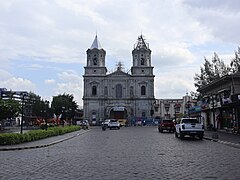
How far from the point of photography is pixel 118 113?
85188 millimetres

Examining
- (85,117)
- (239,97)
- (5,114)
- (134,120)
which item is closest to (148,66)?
(134,120)

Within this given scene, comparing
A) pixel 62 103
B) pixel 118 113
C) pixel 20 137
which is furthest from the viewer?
pixel 62 103

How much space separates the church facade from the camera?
8381 centimetres

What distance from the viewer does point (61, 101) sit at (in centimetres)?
8731

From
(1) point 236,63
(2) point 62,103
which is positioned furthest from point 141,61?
(1) point 236,63

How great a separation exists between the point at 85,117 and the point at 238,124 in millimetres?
56393

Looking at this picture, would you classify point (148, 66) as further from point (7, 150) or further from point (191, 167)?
point (191, 167)

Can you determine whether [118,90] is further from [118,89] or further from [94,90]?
[94,90]

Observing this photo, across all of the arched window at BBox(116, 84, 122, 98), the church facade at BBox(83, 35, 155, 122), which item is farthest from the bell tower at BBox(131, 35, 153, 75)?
the arched window at BBox(116, 84, 122, 98)

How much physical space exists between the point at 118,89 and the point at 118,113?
6899mm

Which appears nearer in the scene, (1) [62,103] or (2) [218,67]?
(2) [218,67]

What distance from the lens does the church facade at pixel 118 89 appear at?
83.8 meters

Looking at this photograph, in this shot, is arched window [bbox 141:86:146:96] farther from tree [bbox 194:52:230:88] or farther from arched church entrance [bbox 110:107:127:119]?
tree [bbox 194:52:230:88]

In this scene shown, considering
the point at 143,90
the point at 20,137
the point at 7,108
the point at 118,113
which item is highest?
the point at 143,90
